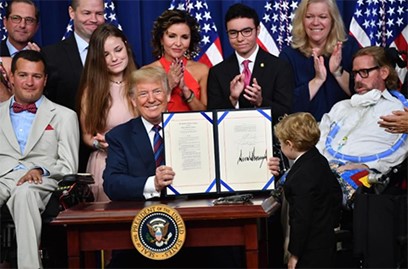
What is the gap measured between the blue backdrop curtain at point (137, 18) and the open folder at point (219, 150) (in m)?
2.65

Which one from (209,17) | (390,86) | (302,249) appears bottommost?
(302,249)

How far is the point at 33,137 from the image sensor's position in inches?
237

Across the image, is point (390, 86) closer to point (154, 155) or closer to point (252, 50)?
point (252, 50)

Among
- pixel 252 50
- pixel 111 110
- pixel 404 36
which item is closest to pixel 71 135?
pixel 111 110

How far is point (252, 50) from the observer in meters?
6.44

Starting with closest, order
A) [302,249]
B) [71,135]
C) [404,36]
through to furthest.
→ [302,249] → [71,135] → [404,36]

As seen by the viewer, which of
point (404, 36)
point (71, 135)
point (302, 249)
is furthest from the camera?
point (404, 36)

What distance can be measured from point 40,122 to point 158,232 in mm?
1765

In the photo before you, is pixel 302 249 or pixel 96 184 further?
pixel 96 184

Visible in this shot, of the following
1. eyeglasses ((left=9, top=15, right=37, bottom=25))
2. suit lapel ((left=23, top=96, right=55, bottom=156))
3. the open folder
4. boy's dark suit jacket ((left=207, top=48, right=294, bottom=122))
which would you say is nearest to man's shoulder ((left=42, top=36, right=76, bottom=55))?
eyeglasses ((left=9, top=15, right=37, bottom=25))

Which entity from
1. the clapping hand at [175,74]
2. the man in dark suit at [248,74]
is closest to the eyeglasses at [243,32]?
the man in dark suit at [248,74]

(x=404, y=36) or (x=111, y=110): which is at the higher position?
(x=404, y=36)

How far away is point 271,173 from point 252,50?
1.64 metres

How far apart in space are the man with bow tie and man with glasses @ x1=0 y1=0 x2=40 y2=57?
52 centimetres
